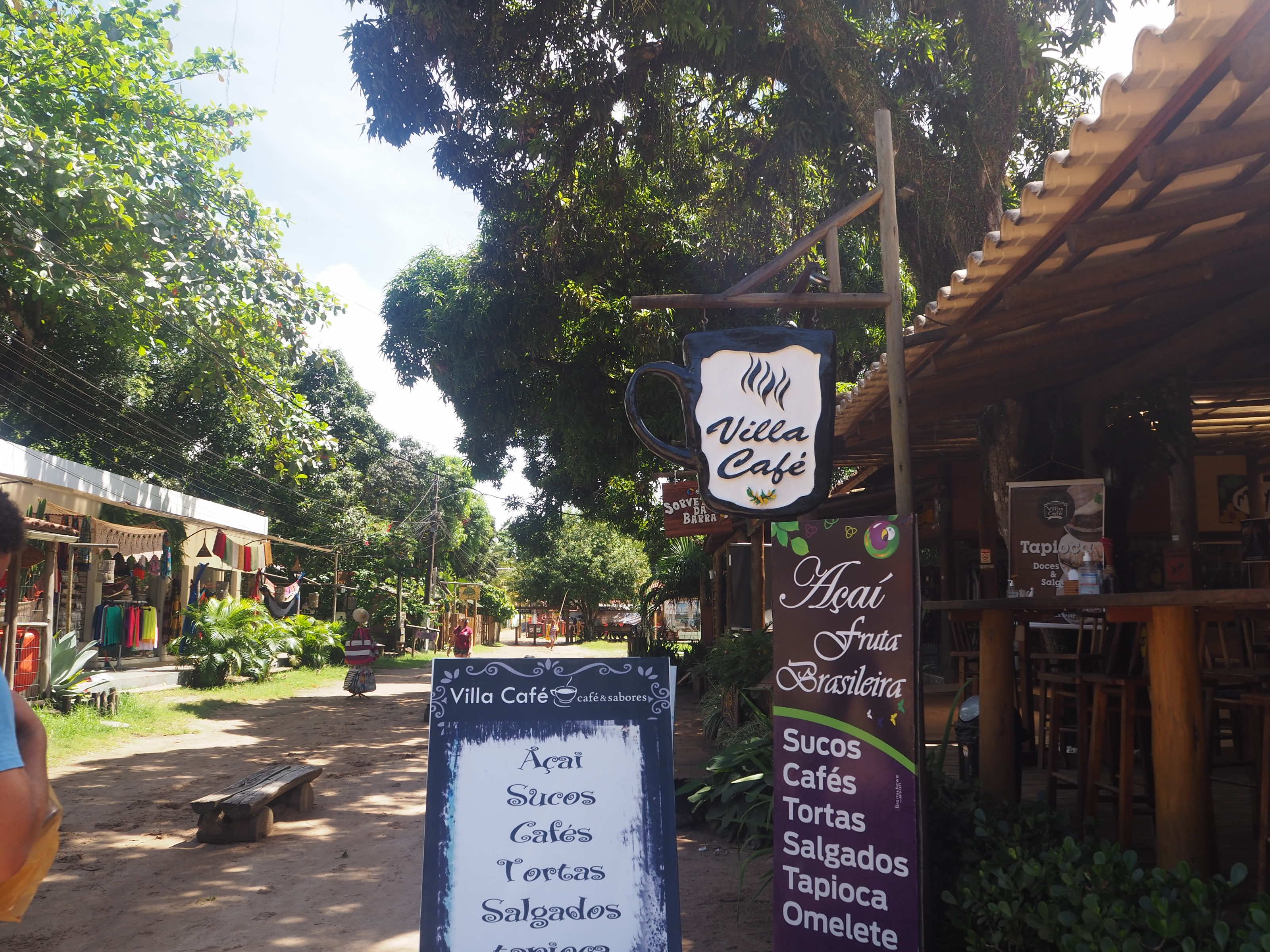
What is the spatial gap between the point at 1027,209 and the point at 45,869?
367 centimetres

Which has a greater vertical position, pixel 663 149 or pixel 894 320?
pixel 663 149

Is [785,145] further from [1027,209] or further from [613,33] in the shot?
[1027,209]

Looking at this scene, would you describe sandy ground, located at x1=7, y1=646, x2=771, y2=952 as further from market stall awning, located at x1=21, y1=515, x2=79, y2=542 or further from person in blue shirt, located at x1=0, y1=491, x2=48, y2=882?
person in blue shirt, located at x1=0, y1=491, x2=48, y2=882

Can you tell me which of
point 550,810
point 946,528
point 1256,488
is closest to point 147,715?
point 946,528

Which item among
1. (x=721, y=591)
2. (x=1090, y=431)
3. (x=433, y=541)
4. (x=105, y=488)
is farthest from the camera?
(x=433, y=541)

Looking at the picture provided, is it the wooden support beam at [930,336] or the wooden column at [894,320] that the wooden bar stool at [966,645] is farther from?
the wooden column at [894,320]

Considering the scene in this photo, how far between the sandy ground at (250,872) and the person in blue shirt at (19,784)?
2943mm

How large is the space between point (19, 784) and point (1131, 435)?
7.41 m

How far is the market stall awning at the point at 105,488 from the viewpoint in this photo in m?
12.4

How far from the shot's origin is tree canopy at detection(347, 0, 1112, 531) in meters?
8.29

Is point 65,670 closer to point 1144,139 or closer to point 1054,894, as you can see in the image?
point 1054,894

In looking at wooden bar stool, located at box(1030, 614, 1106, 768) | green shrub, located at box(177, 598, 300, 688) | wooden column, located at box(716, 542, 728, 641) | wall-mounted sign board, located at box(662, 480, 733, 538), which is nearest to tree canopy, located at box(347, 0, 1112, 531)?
wall-mounted sign board, located at box(662, 480, 733, 538)

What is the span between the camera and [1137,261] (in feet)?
14.3

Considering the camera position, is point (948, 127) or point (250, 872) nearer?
point (250, 872)
